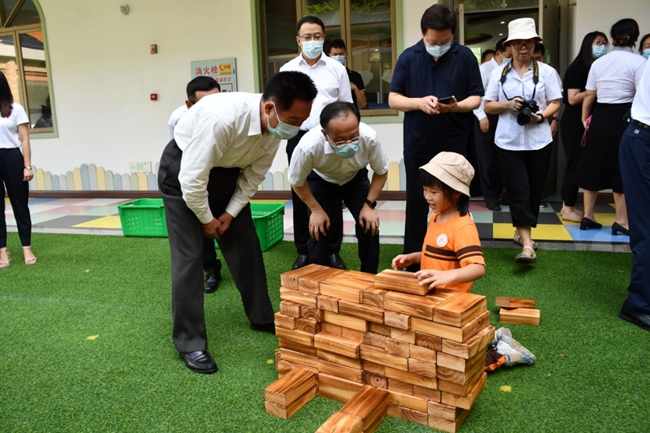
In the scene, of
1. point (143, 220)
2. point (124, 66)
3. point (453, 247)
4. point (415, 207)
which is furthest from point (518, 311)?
point (124, 66)

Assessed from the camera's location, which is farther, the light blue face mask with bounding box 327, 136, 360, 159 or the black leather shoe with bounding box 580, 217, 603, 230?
the black leather shoe with bounding box 580, 217, 603, 230

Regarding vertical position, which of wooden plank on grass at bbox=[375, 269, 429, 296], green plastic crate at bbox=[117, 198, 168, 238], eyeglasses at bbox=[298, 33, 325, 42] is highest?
eyeglasses at bbox=[298, 33, 325, 42]

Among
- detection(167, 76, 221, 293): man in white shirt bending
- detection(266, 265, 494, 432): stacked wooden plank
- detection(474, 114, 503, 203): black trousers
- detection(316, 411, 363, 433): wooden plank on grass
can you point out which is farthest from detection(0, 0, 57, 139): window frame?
detection(316, 411, 363, 433): wooden plank on grass

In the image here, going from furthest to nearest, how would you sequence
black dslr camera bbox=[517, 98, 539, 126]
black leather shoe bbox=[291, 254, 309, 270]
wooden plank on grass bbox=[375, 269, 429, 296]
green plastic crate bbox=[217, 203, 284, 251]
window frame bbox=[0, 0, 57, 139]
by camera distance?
window frame bbox=[0, 0, 57, 139]
green plastic crate bbox=[217, 203, 284, 251]
black leather shoe bbox=[291, 254, 309, 270]
black dslr camera bbox=[517, 98, 539, 126]
wooden plank on grass bbox=[375, 269, 429, 296]

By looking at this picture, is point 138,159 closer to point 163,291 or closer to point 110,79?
point 110,79

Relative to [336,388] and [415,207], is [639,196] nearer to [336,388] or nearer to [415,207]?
[415,207]

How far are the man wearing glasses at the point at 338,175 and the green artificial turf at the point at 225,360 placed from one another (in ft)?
2.17

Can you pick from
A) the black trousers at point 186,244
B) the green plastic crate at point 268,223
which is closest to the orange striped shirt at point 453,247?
the black trousers at point 186,244

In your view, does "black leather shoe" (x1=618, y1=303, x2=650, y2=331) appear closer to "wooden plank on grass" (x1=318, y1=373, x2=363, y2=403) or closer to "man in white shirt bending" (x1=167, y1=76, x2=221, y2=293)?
"wooden plank on grass" (x1=318, y1=373, x2=363, y2=403)

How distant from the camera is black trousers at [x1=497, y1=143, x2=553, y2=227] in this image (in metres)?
4.07

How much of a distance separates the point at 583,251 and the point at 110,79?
6822 millimetres

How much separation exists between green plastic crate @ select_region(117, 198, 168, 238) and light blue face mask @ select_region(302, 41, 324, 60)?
7.10ft

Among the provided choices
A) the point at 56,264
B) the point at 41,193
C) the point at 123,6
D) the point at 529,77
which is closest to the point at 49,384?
the point at 56,264

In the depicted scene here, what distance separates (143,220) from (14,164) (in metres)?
1.24
